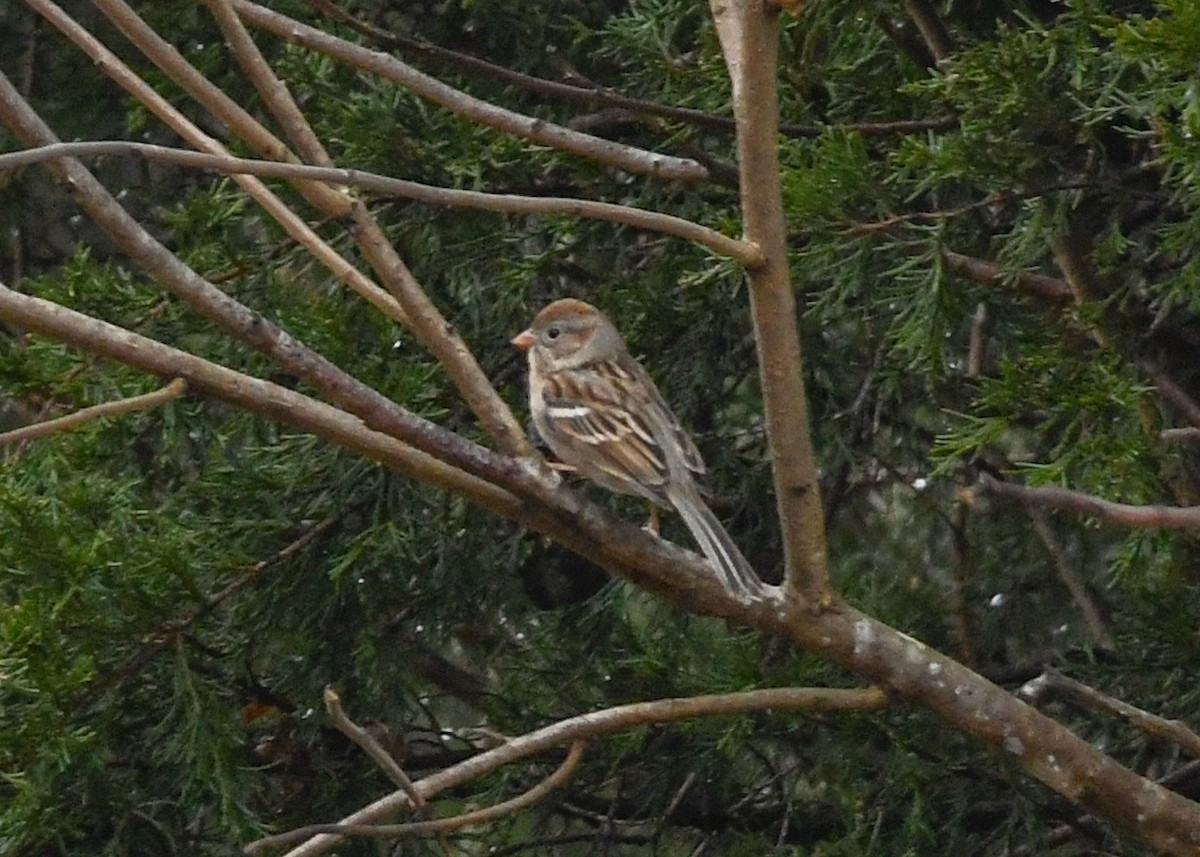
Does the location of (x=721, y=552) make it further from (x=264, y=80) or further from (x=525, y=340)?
(x=525, y=340)

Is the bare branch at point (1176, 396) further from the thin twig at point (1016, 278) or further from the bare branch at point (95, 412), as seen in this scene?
the bare branch at point (95, 412)

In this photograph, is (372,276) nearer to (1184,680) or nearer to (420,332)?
(420,332)

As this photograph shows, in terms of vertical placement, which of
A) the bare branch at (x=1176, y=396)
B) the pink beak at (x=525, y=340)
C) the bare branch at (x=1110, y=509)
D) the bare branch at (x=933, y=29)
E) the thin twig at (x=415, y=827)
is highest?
the bare branch at (x=933, y=29)

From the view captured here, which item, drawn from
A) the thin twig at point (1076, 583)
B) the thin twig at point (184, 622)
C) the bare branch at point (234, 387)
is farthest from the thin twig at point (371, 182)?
the thin twig at point (1076, 583)

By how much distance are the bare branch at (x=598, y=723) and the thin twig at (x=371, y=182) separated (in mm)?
702

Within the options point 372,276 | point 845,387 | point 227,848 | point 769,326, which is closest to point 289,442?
point 372,276

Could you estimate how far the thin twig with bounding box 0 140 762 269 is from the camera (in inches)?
87.0

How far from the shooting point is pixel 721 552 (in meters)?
3.11

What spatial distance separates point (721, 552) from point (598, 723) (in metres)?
A: 0.45

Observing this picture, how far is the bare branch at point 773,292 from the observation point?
250cm

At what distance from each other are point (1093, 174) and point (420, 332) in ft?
4.37

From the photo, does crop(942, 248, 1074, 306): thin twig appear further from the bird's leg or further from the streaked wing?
the bird's leg

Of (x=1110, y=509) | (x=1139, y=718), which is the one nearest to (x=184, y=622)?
(x=1139, y=718)

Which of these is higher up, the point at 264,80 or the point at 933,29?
the point at 933,29
